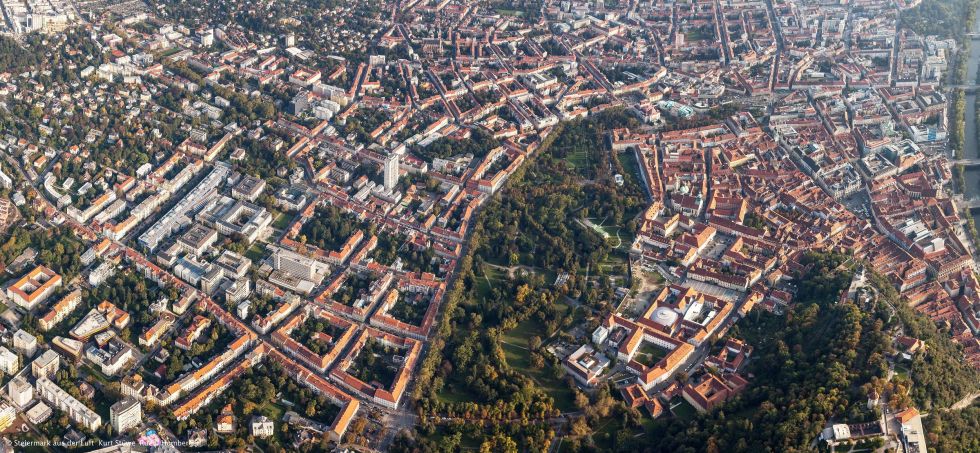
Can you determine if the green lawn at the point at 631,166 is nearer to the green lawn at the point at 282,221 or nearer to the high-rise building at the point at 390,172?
the high-rise building at the point at 390,172

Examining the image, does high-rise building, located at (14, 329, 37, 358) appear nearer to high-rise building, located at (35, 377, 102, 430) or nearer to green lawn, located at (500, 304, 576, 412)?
high-rise building, located at (35, 377, 102, 430)

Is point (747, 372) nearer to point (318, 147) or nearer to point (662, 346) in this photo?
point (662, 346)

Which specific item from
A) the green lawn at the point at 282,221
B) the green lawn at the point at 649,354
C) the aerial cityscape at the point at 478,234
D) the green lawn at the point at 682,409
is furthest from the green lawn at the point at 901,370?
the green lawn at the point at 282,221

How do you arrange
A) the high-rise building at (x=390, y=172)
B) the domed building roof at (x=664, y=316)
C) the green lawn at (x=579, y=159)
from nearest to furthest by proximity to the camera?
the domed building roof at (x=664, y=316)
the high-rise building at (x=390, y=172)
the green lawn at (x=579, y=159)

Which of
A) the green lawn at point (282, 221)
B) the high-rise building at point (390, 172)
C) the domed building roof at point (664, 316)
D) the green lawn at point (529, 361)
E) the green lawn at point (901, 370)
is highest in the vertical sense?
the green lawn at point (901, 370)

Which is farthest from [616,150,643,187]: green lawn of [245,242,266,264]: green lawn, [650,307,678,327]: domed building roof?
[245,242,266,264]: green lawn

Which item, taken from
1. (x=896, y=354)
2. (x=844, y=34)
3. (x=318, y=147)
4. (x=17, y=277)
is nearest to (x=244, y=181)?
(x=318, y=147)

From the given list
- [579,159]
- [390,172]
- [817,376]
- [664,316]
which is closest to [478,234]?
[390,172]
